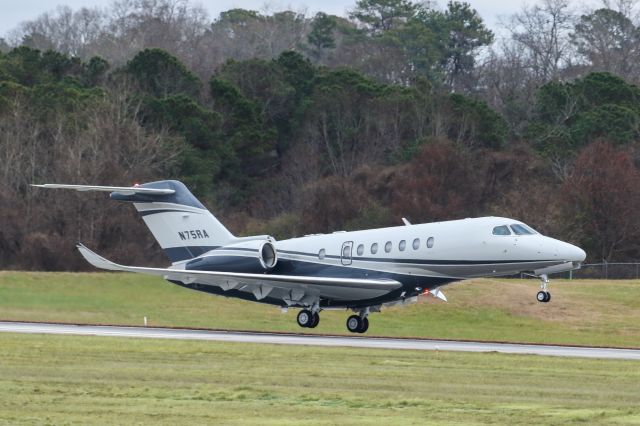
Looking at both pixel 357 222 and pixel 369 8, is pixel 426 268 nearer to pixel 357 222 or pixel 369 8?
pixel 357 222

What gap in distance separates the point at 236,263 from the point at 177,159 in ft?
105

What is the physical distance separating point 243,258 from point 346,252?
2.89 meters

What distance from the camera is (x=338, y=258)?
38281 millimetres

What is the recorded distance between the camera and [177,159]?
6969 centimetres

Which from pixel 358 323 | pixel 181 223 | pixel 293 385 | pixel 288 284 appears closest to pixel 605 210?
pixel 358 323

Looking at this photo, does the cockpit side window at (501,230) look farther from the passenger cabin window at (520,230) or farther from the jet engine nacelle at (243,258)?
the jet engine nacelle at (243,258)

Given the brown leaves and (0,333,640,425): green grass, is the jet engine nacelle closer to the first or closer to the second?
(0,333,640,425): green grass

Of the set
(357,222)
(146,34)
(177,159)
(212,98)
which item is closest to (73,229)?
(177,159)

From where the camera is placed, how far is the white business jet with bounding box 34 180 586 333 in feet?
117

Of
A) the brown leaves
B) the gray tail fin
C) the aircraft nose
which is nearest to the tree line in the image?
the brown leaves

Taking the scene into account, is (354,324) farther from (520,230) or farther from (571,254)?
(571,254)

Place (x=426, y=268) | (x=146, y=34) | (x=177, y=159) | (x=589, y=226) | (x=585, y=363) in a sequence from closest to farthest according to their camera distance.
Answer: (x=585, y=363) < (x=426, y=268) < (x=589, y=226) < (x=177, y=159) < (x=146, y=34)

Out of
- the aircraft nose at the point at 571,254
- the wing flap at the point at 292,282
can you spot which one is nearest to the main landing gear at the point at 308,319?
the wing flap at the point at 292,282

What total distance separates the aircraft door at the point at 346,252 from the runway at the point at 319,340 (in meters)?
2.15
